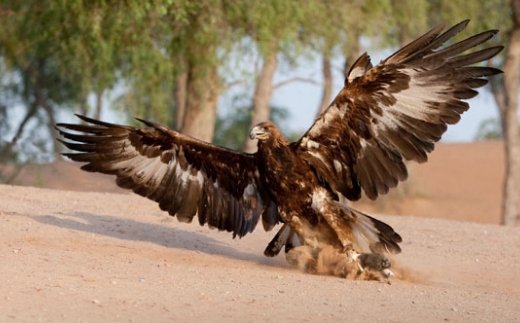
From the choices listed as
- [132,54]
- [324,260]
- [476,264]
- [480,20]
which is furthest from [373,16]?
[324,260]

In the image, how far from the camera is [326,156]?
8.52 metres

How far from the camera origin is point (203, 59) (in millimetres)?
16844

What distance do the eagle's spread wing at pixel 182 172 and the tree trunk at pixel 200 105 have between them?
8034 mm

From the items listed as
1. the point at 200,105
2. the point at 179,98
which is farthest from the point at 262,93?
the point at 200,105

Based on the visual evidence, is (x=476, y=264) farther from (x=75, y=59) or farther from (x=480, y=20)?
(x=480, y=20)

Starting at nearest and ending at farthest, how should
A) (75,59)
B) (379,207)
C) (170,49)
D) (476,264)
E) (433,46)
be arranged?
(433,46) → (476,264) → (170,49) → (75,59) → (379,207)

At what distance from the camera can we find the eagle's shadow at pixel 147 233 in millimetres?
9695

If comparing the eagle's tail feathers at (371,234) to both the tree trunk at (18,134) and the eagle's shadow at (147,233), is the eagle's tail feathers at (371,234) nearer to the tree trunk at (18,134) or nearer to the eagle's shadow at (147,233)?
the eagle's shadow at (147,233)

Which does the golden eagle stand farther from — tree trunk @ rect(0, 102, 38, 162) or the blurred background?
tree trunk @ rect(0, 102, 38, 162)

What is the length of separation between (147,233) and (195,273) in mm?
2390

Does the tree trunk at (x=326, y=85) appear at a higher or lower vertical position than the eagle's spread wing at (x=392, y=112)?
higher

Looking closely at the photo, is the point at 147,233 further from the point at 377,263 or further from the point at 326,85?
the point at 326,85

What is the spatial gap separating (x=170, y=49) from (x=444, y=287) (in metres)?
9.32


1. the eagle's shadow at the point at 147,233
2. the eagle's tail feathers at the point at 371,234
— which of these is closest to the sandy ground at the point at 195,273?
the eagle's shadow at the point at 147,233
